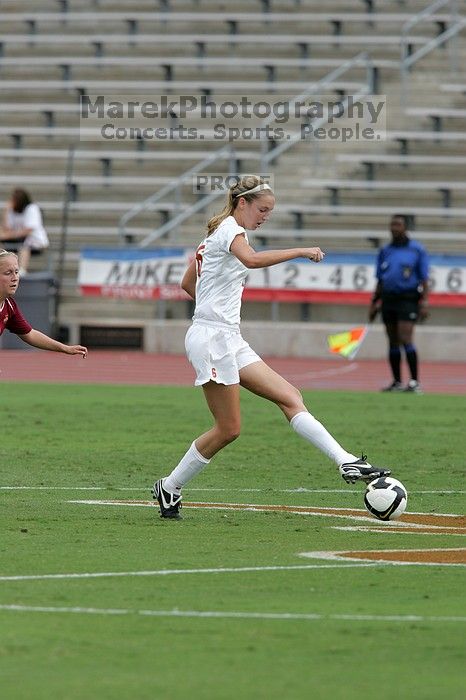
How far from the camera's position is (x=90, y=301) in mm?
29375

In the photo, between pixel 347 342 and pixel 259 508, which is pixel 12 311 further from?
pixel 347 342

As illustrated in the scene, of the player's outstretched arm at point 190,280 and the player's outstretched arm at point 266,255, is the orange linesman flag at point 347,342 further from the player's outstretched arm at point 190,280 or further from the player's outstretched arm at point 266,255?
the player's outstretched arm at point 266,255

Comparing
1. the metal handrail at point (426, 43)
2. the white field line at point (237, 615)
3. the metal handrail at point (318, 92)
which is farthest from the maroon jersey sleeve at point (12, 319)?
the metal handrail at point (426, 43)

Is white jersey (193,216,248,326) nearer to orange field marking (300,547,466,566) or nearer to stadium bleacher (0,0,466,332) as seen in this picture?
orange field marking (300,547,466,566)

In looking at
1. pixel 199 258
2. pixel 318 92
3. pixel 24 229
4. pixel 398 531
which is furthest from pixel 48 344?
pixel 318 92

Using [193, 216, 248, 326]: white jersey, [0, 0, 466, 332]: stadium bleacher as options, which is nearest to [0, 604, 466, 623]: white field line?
[193, 216, 248, 326]: white jersey

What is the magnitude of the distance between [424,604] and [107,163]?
25.3m

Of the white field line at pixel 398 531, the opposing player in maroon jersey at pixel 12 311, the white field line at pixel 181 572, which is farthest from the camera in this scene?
the opposing player in maroon jersey at pixel 12 311

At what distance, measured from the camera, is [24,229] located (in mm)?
27484

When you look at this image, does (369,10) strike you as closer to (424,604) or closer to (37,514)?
(37,514)

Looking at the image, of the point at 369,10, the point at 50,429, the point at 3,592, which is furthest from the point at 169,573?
the point at 369,10

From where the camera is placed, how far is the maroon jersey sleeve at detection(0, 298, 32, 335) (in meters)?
9.96

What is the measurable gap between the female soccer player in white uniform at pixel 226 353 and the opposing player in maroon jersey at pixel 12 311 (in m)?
0.85

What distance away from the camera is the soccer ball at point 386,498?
933cm
